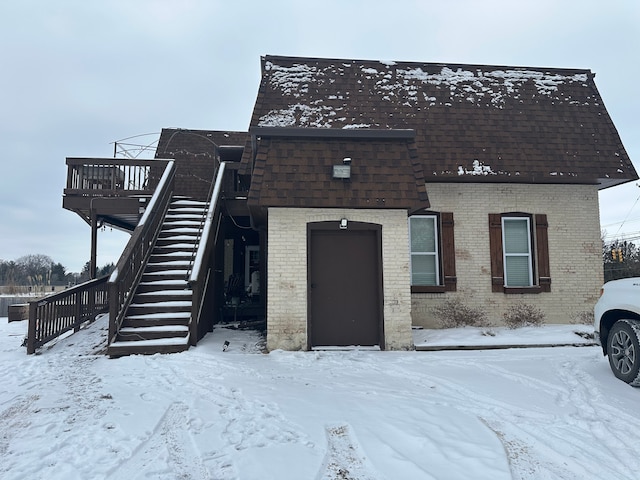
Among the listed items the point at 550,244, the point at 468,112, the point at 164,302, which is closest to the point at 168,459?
the point at 164,302

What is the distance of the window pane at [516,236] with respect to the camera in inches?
415

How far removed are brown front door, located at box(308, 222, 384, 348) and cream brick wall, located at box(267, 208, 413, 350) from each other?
0.16 m

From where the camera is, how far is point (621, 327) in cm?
568

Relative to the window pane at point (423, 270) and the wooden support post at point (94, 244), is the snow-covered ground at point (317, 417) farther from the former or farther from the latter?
the wooden support post at point (94, 244)

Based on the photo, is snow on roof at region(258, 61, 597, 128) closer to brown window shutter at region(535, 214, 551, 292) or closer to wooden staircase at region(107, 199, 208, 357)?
brown window shutter at region(535, 214, 551, 292)

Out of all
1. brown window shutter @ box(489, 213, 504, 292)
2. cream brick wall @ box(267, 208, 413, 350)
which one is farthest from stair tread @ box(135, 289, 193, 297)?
brown window shutter @ box(489, 213, 504, 292)

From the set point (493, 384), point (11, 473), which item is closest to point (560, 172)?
point (493, 384)

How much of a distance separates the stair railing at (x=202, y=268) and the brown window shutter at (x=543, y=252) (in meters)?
7.79

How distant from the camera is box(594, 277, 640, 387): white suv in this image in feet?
17.7

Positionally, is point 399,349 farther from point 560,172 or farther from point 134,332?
point 560,172

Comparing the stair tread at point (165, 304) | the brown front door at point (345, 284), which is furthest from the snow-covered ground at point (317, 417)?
the stair tread at point (165, 304)

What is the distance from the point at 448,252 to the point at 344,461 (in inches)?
291

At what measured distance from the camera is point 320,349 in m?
7.95

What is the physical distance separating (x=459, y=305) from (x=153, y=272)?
6969mm
